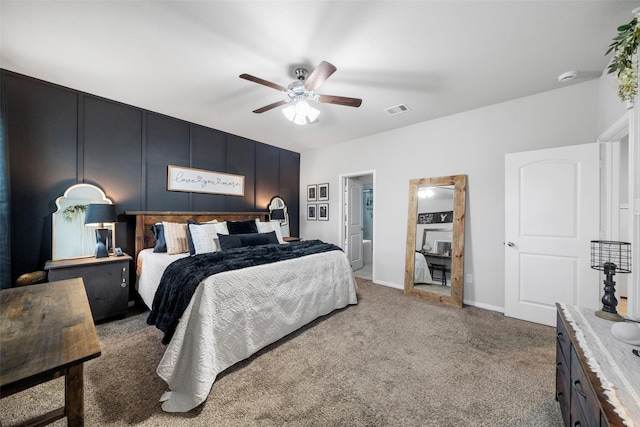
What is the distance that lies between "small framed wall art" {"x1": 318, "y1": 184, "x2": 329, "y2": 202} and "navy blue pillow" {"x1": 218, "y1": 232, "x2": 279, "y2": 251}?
74.3 inches

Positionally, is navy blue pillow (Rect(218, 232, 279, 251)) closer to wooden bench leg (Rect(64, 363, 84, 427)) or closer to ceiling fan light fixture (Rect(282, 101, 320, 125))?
ceiling fan light fixture (Rect(282, 101, 320, 125))

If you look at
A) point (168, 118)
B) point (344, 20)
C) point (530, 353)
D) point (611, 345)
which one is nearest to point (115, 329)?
point (168, 118)

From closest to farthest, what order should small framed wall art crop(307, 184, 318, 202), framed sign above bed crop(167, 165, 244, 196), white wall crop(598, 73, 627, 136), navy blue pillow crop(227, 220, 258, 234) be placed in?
white wall crop(598, 73, 627, 136) < navy blue pillow crop(227, 220, 258, 234) < framed sign above bed crop(167, 165, 244, 196) < small framed wall art crop(307, 184, 318, 202)

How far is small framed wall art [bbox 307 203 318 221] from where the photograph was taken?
5.36 meters

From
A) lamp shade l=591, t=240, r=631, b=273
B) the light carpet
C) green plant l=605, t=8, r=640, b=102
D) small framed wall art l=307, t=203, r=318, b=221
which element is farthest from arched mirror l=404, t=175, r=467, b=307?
small framed wall art l=307, t=203, r=318, b=221

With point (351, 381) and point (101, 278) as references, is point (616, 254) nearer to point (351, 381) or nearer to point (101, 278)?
point (351, 381)

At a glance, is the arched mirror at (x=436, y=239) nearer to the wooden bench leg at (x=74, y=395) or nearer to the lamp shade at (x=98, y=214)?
the wooden bench leg at (x=74, y=395)

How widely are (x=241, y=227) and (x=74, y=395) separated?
9.22ft

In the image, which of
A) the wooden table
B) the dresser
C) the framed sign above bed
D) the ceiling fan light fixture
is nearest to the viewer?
the wooden table

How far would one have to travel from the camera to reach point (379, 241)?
4320 mm

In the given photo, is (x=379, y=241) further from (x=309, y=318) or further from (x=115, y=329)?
(x=115, y=329)

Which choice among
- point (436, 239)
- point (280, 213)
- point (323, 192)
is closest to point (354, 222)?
point (323, 192)

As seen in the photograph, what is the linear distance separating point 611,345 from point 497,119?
289 centimetres

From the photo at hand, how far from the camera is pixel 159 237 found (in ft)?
10.4
